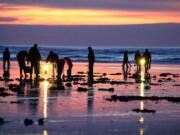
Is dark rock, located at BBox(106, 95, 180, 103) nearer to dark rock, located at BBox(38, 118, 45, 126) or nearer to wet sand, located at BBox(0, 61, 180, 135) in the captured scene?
wet sand, located at BBox(0, 61, 180, 135)

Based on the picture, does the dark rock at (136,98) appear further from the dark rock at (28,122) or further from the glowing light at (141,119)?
the dark rock at (28,122)

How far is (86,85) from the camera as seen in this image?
125 ft

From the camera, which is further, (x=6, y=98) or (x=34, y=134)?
(x=6, y=98)

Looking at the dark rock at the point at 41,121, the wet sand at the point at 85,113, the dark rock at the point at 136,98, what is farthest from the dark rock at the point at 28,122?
the dark rock at the point at 136,98

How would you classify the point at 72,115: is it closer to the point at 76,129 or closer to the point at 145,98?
the point at 76,129

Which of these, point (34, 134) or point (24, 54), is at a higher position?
point (24, 54)

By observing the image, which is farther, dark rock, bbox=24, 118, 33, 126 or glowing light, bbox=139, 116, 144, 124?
glowing light, bbox=139, 116, 144, 124

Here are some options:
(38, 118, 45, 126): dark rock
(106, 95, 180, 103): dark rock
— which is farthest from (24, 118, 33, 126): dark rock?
(106, 95, 180, 103): dark rock

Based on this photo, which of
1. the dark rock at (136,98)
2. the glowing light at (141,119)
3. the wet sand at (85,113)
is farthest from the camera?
the dark rock at (136,98)

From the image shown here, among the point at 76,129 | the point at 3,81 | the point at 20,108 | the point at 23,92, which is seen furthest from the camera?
the point at 3,81

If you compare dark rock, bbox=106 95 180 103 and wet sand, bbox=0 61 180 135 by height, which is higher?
dark rock, bbox=106 95 180 103

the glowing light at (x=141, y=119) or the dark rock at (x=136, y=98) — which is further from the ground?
the dark rock at (x=136, y=98)

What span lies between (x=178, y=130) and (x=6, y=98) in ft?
38.2

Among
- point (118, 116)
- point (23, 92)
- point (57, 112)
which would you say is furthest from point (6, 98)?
point (118, 116)
